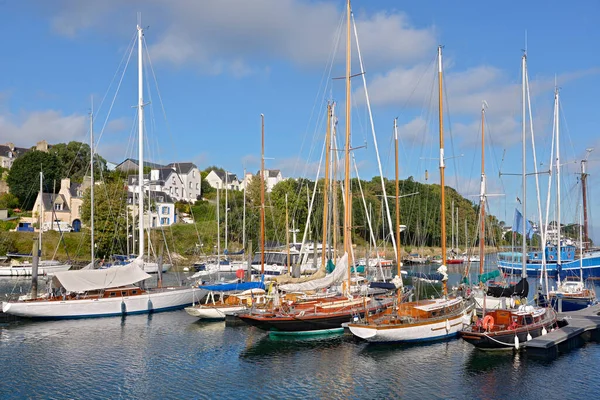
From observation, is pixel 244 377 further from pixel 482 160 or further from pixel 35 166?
pixel 35 166

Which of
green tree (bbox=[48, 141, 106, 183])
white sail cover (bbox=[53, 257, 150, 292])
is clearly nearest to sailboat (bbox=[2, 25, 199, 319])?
white sail cover (bbox=[53, 257, 150, 292])

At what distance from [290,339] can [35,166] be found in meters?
91.7

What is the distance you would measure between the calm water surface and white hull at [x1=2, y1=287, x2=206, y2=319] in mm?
3239

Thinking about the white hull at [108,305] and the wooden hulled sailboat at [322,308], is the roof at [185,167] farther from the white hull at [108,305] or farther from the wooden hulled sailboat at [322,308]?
the wooden hulled sailboat at [322,308]

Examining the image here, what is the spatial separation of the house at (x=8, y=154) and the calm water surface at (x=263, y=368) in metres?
118

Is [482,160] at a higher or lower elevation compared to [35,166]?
lower

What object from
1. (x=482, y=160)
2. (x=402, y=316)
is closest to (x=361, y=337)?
(x=402, y=316)

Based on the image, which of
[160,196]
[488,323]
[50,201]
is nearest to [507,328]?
[488,323]

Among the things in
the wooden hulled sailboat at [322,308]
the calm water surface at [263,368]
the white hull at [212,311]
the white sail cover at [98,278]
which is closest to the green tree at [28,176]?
the white sail cover at [98,278]

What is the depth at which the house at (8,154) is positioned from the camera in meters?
138

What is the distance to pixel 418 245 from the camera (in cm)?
11419

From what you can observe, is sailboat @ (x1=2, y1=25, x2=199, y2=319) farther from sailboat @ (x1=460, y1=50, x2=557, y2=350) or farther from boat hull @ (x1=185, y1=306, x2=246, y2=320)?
sailboat @ (x1=460, y1=50, x2=557, y2=350)

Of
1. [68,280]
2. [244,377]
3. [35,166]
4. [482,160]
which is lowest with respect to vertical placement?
[244,377]

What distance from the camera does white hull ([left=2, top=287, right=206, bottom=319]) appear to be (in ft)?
127
